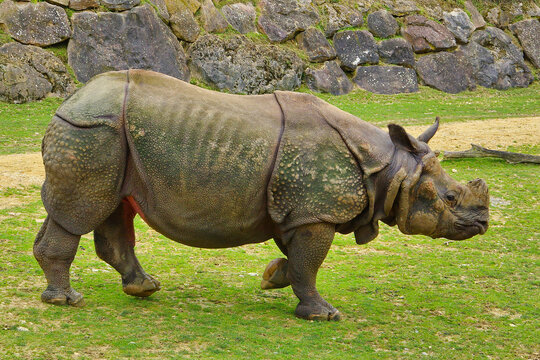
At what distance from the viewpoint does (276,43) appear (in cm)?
2092

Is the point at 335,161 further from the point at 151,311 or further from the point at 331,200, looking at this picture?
the point at 151,311

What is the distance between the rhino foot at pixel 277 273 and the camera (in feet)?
21.8

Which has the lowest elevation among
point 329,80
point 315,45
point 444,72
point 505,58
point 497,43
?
point 329,80

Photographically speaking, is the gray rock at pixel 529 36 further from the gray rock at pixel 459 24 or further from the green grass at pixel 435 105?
the green grass at pixel 435 105

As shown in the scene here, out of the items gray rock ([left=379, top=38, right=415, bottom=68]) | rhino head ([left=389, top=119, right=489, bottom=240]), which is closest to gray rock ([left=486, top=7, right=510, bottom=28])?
gray rock ([left=379, top=38, right=415, bottom=68])

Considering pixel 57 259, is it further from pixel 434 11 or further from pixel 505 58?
pixel 505 58

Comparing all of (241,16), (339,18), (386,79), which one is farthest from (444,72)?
(241,16)

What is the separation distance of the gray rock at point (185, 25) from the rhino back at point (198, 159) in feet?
43.4

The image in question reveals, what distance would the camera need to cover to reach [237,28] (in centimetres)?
2036

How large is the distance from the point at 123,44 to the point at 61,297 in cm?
1252

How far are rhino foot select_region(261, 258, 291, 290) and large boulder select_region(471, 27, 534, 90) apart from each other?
18901 mm

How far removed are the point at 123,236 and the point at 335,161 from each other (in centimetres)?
194

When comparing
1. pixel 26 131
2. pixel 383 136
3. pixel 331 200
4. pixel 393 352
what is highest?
pixel 383 136

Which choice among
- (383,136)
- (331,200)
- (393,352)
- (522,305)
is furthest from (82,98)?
(522,305)
